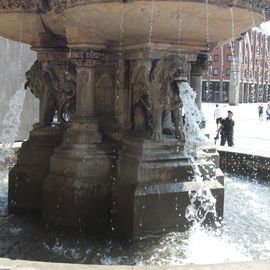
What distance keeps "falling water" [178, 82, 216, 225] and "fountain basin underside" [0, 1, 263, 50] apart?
A: 1.76 ft

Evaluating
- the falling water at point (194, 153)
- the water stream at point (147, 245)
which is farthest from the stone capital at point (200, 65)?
the water stream at point (147, 245)

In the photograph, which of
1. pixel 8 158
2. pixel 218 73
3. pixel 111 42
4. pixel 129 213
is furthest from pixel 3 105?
pixel 218 73

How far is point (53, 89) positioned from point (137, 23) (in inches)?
73.4

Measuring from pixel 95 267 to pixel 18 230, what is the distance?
259 cm

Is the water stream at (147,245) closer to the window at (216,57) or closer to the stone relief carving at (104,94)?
the stone relief carving at (104,94)

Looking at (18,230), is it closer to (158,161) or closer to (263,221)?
(158,161)

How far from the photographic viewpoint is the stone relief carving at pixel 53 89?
6398 mm

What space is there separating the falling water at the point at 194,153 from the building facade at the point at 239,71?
62636mm

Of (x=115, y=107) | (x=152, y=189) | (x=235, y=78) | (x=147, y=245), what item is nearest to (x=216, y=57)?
(x=235, y=78)

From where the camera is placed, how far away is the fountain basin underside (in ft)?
15.5

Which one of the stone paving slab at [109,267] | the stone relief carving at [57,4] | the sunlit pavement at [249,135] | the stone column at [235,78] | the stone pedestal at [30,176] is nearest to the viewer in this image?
the stone paving slab at [109,267]

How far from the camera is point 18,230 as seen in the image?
5.54m

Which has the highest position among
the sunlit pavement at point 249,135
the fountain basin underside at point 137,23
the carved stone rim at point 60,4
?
the carved stone rim at point 60,4

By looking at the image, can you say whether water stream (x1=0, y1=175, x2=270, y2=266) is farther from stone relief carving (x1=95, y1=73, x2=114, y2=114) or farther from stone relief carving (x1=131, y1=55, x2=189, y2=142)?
stone relief carving (x1=95, y1=73, x2=114, y2=114)
